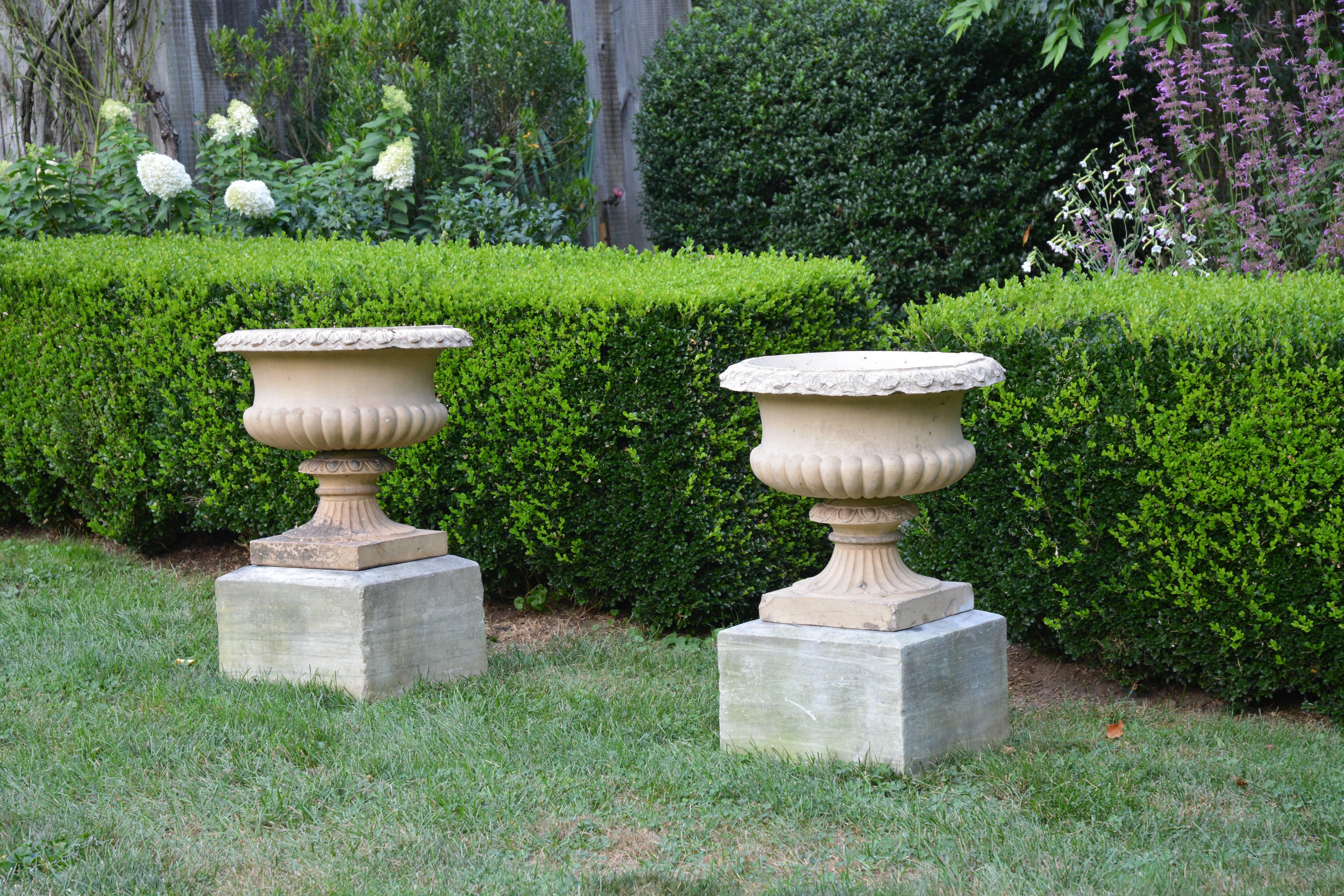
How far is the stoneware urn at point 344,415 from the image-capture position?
4363mm

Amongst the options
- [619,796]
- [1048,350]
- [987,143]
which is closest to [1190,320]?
[1048,350]

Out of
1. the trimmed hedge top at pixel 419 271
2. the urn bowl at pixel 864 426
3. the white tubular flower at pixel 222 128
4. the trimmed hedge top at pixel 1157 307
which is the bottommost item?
the urn bowl at pixel 864 426

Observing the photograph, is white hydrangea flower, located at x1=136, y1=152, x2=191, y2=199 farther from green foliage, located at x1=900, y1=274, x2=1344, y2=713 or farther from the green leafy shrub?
green foliage, located at x1=900, y1=274, x2=1344, y2=713

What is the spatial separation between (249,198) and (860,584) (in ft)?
15.8

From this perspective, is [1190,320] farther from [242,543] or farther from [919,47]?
[242,543]

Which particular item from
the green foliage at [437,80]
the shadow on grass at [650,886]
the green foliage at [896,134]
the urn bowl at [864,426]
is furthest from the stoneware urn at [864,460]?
the green foliage at [437,80]

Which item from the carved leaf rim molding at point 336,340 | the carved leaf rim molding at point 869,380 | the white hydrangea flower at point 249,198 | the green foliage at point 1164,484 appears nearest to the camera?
the carved leaf rim molding at point 869,380

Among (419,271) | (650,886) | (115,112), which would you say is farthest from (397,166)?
(650,886)

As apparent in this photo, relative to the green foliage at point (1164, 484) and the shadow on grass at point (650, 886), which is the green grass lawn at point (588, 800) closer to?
the shadow on grass at point (650, 886)

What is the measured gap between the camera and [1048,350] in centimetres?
437

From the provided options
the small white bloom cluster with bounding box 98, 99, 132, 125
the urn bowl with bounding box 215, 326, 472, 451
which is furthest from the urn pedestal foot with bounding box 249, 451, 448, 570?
the small white bloom cluster with bounding box 98, 99, 132, 125

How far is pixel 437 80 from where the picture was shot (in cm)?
825

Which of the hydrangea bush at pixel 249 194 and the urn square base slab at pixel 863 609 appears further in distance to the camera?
the hydrangea bush at pixel 249 194

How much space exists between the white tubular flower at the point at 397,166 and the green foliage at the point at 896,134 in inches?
71.9
